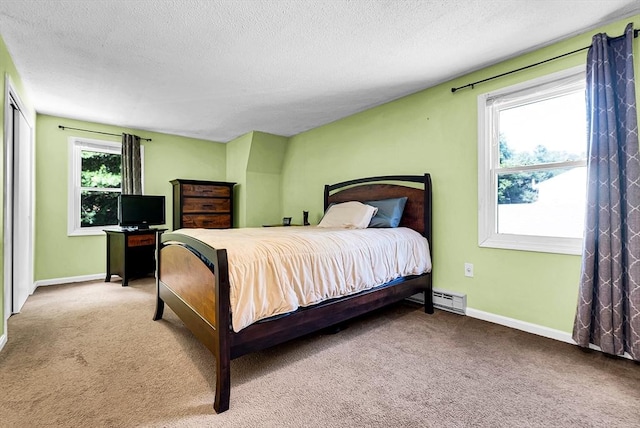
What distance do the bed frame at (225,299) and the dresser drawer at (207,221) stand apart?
2.16 meters

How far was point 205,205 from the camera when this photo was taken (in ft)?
16.4

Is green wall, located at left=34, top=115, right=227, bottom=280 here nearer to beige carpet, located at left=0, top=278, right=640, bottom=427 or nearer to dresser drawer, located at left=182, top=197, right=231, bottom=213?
dresser drawer, located at left=182, top=197, right=231, bottom=213

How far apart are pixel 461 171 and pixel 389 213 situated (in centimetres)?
81

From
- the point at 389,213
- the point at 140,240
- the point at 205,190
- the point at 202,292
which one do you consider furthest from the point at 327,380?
the point at 205,190

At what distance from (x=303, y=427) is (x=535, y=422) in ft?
3.66

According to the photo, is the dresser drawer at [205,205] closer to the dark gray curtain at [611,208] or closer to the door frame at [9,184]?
the door frame at [9,184]

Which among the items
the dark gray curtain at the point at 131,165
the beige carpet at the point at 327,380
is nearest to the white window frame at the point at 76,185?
the dark gray curtain at the point at 131,165

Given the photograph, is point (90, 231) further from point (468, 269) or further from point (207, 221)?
point (468, 269)

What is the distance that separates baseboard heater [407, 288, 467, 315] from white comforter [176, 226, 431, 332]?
0.60 meters

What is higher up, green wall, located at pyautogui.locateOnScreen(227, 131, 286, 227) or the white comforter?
green wall, located at pyautogui.locateOnScreen(227, 131, 286, 227)

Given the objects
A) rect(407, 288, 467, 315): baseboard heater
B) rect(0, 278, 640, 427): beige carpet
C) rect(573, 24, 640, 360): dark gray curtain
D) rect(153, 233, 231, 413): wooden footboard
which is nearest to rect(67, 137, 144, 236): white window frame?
rect(0, 278, 640, 427): beige carpet

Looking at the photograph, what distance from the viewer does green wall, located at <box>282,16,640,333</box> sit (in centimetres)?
233

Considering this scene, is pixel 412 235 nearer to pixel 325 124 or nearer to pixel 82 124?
pixel 325 124

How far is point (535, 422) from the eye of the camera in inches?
55.9
